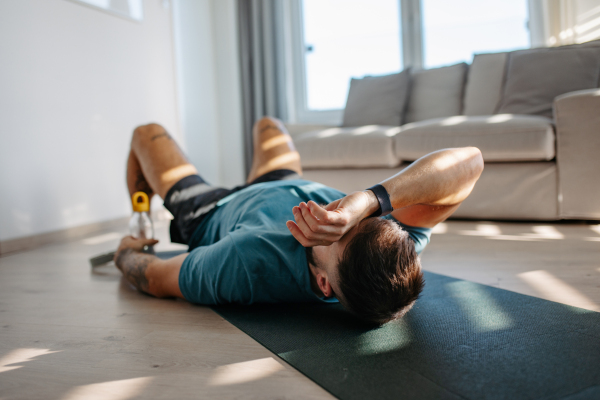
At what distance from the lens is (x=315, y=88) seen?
4.34m

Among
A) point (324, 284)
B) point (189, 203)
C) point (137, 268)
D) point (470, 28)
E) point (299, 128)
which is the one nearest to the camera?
point (324, 284)

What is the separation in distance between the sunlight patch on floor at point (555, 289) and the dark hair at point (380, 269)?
0.49m

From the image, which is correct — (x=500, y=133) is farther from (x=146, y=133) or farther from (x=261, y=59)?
(x=261, y=59)

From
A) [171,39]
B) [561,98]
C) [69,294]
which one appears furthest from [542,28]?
[69,294]

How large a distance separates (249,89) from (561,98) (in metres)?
2.69

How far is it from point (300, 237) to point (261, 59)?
3579 mm

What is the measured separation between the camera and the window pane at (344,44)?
399 centimetres

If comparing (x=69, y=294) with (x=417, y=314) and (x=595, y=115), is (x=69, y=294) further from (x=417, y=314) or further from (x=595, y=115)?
(x=595, y=115)

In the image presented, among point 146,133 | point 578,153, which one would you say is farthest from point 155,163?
point 578,153

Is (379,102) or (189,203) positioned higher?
(379,102)

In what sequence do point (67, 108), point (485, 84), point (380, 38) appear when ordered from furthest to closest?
point (380, 38)
point (485, 84)
point (67, 108)

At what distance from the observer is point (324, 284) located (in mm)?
1052

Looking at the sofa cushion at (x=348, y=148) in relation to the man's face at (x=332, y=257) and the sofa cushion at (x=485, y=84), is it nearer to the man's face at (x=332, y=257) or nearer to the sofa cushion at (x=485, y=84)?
the sofa cushion at (x=485, y=84)

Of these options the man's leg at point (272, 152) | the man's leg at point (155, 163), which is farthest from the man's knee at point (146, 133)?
the man's leg at point (272, 152)
